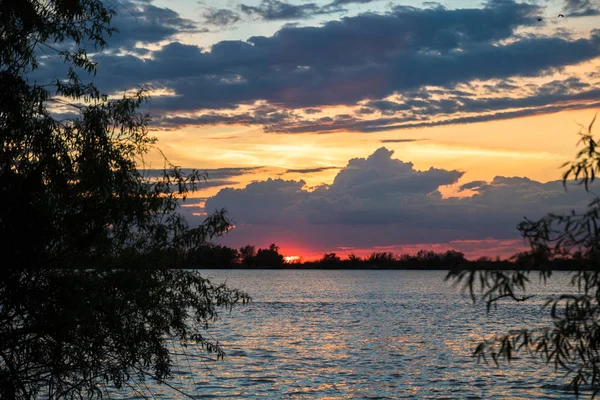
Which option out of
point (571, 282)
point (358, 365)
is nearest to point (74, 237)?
point (571, 282)

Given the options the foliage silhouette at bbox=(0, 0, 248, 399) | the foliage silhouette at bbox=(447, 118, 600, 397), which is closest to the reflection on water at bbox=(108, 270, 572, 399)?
the foliage silhouette at bbox=(0, 0, 248, 399)

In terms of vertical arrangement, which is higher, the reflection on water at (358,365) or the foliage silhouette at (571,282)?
the foliage silhouette at (571,282)

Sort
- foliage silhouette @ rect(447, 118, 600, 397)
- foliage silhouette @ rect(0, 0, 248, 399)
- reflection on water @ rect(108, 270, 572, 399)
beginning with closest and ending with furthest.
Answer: foliage silhouette @ rect(447, 118, 600, 397), foliage silhouette @ rect(0, 0, 248, 399), reflection on water @ rect(108, 270, 572, 399)

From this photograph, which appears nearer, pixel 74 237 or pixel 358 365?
pixel 74 237

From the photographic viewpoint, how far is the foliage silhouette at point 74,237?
1458 centimetres

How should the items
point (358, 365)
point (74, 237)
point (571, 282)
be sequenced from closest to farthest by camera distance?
1. point (571, 282)
2. point (74, 237)
3. point (358, 365)

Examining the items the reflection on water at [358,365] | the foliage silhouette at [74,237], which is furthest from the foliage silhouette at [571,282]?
the reflection on water at [358,365]

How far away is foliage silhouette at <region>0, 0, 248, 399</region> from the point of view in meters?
14.6

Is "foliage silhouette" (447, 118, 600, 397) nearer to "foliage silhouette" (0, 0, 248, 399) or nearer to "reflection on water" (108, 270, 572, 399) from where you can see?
"foliage silhouette" (0, 0, 248, 399)

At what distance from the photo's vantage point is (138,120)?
16.8 meters

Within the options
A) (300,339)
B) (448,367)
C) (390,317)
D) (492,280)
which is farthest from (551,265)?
(390,317)

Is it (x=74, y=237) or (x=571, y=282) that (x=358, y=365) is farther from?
(x=571, y=282)

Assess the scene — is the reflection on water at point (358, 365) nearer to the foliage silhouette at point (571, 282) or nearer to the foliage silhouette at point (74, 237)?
the foliage silhouette at point (74, 237)

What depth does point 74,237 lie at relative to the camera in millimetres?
15078
